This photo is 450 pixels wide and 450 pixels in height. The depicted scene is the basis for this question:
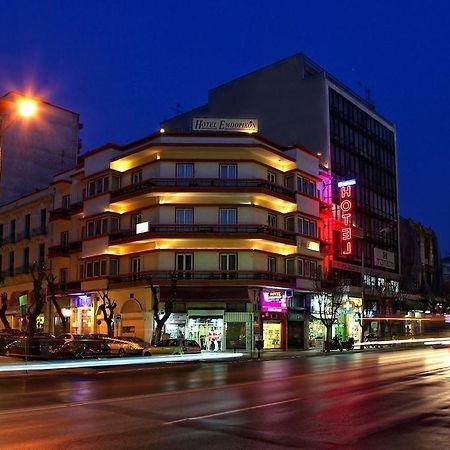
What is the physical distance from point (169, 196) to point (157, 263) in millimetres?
5330

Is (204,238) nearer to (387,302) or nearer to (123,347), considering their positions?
(123,347)

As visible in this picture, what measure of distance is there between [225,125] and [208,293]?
15780 mm

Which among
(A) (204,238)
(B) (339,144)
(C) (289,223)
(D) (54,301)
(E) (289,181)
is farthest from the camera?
(B) (339,144)

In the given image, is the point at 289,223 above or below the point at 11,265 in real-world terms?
above

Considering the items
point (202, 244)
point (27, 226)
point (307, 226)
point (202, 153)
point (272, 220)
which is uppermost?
point (202, 153)

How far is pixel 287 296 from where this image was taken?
165 feet

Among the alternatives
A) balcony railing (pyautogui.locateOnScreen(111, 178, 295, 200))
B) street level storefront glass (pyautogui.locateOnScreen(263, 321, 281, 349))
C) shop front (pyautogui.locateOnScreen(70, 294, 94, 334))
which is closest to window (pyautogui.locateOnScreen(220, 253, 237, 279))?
balcony railing (pyautogui.locateOnScreen(111, 178, 295, 200))

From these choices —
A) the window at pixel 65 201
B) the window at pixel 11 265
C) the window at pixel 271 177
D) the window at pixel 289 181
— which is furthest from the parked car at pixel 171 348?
the window at pixel 11 265

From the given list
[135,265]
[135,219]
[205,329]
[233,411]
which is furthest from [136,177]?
[233,411]

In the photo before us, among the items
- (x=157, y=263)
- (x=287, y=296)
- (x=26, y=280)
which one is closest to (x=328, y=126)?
(x=287, y=296)

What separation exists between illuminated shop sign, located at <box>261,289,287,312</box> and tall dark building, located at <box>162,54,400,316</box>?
9154 mm

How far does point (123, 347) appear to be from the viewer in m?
37.6

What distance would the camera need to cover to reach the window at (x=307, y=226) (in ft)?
170

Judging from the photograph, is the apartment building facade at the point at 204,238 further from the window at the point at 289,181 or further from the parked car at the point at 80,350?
the parked car at the point at 80,350
